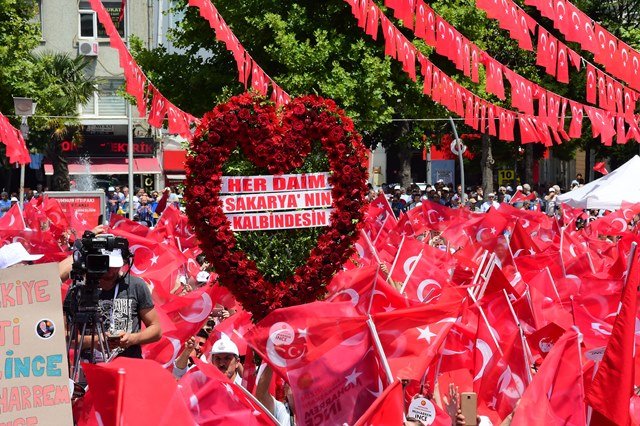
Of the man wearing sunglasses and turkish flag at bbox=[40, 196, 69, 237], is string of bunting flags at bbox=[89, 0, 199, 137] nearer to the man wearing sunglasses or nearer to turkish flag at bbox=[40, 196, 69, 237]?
turkish flag at bbox=[40, 196, 69, 237]

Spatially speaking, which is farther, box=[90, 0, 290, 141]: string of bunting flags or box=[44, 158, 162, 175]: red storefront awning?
box=[44, 158, 162, 175]: red storefront awning

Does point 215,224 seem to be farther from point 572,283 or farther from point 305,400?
point 572,283

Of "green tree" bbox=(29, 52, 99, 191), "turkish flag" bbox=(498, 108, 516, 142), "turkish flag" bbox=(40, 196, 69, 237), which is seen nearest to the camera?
"turkish flag" bbox=(498, 108, 516, 142)

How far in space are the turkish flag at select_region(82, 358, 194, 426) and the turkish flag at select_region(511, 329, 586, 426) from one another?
1.70 meters

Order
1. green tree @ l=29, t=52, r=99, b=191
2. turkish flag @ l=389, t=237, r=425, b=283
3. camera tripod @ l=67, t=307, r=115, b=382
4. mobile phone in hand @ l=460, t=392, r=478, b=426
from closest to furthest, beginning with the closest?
1. mobile phone in hand @ l=460, t=392, r=478, b=426
2. camera tripod @ l=67, t=307, r=115, b=382
3. turkish flag @ l=389, t=237, r=425, b=283
4. green tree @ l=29, t=52, r=99, b=191

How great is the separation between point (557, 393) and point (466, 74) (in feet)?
24.2

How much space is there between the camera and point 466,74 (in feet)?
45.2

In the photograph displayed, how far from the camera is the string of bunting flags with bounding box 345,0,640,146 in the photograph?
41.0ft

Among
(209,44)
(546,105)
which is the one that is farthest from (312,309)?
(209,44)

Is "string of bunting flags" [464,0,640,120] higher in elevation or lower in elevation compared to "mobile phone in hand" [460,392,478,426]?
higher

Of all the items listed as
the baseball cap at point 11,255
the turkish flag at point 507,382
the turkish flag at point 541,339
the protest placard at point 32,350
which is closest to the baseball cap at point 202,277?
A: the turkish flag at point 541,339

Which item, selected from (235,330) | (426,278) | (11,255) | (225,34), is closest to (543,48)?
(426,278)

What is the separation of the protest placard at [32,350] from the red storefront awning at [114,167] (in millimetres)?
40576

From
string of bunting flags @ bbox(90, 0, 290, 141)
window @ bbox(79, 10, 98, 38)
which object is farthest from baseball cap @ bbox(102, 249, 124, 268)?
window @ bbox(79, 10, 98, 38)
